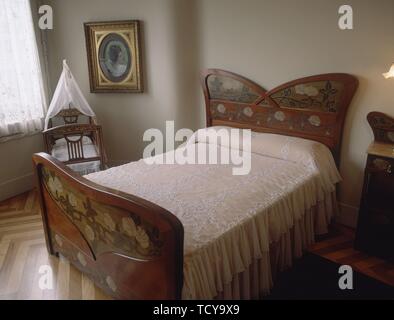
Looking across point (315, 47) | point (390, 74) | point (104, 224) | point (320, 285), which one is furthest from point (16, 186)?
point (390, 74)

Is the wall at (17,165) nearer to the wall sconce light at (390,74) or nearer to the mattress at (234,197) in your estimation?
the mattress at (234,197)

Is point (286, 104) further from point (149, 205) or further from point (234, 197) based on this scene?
point (149, 205)

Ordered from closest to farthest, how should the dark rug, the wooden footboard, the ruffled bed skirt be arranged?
the wooden footboard, the ruffled bed skirt, the dark rug

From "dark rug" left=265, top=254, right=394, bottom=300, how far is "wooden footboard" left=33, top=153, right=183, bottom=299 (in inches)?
35.4

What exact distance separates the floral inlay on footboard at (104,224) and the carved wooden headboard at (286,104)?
1.85 m

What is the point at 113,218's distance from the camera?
1663 millimetres

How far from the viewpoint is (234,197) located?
82.0 inches

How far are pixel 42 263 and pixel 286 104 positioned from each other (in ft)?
7.75

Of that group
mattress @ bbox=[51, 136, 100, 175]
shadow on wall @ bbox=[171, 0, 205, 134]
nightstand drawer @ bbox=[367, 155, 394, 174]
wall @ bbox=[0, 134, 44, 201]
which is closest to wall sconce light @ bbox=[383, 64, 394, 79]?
nightstand drawer @ bbox=[367, 155, 394, 174]

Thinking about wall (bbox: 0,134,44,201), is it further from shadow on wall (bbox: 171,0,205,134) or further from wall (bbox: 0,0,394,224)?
shadow on wall (bbox: 171,0,205,134)

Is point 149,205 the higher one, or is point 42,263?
point 149,205

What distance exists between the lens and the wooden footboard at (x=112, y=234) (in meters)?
1.42

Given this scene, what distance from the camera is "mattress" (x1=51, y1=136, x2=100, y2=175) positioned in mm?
3324
